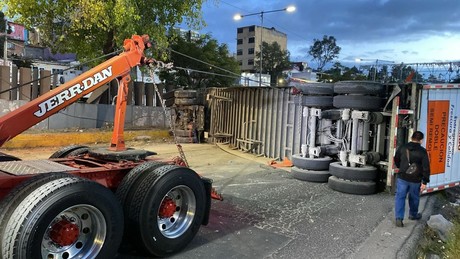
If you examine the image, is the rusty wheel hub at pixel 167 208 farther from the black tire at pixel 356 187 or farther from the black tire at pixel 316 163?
the black tire at pixel 316 163

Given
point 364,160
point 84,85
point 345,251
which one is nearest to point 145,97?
point 364,160

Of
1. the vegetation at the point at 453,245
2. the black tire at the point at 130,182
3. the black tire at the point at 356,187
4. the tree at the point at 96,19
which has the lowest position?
the vegetation at the point at 453,245

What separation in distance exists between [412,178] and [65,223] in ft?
15.5

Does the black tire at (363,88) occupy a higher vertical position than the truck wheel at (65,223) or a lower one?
higher

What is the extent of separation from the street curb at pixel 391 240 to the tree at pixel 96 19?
8780mm

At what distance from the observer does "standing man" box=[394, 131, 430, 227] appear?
5.75 meters

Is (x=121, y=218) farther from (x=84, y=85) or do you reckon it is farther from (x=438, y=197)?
(x=438, y=197)

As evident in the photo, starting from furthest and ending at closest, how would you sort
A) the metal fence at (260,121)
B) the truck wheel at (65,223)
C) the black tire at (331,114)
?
the metal fence at (260,121)
the black tire at (331,114)
the truck wheel at (65,223)

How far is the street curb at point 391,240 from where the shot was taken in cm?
463

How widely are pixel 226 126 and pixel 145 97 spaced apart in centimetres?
459

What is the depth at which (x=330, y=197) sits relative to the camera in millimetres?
7324

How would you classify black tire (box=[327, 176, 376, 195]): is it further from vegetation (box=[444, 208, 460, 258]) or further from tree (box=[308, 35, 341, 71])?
tree (box=[308, 35, 341, 71])

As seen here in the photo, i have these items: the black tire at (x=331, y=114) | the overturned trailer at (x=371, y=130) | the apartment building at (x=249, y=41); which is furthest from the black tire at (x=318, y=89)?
the apartment building at (x=249, y=41)

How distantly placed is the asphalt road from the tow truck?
418 mm
